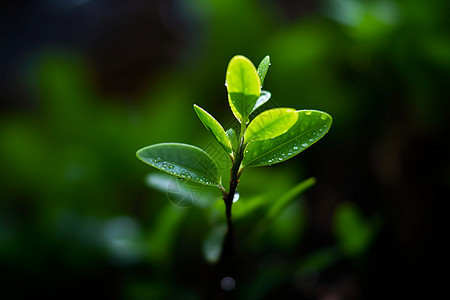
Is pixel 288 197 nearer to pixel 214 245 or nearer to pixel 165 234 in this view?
pixel 214 245

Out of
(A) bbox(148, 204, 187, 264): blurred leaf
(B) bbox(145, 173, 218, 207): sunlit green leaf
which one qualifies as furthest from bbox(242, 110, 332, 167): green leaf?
(A) bbox(148, 204, 187, 264): blurred leaf

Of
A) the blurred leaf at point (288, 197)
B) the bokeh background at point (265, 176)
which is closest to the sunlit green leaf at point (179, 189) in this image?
the bokeh background at point (265, 176)

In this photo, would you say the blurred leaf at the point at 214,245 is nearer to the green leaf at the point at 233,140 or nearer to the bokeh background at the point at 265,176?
the bokeh background at the point at 265,176

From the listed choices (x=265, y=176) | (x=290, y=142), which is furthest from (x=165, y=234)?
(x=290, y=142)

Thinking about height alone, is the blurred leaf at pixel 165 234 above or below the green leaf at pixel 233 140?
below

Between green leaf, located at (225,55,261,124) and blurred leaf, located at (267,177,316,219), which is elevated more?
green leaf, located at (225,55,261,124)

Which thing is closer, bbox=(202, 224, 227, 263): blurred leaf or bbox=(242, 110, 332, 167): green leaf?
bbox=(242, 110, 332, 167): green leaf

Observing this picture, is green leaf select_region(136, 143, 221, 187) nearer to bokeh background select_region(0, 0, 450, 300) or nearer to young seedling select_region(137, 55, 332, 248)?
young seedling select_region(137, 55, 332, 248)
